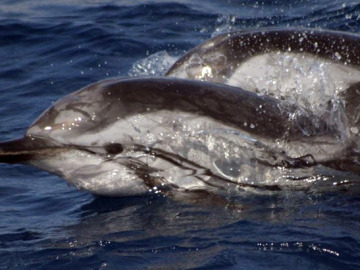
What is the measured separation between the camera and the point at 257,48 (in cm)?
880

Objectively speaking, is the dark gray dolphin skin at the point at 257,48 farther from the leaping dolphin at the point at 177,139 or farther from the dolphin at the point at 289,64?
the leaping dolphin at the point at 177,139

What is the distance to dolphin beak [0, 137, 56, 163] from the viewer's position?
23.5 feet

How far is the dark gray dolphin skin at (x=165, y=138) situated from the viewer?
729 cm

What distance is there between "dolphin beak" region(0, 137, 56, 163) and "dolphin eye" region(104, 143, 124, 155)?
430 millimetres

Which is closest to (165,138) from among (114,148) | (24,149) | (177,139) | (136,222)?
(177,139)

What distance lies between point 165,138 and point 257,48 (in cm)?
181

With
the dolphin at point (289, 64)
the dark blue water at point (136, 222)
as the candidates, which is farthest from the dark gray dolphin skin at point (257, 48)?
the dark blue water at point (136, 222)

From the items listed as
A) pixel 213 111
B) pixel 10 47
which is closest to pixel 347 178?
pixel 213 111

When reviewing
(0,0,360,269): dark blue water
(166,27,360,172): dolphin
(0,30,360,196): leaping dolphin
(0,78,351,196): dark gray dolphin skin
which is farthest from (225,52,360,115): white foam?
(0,0,360,269): dark blue water

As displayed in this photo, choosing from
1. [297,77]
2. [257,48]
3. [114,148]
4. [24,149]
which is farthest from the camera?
[257,48]

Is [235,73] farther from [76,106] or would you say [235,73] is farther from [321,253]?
[321,253]

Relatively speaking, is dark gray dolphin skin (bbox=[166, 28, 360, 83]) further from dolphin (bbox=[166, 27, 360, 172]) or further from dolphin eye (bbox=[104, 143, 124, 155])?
dolphin eye (bbox=[104, 143, 124, 155])

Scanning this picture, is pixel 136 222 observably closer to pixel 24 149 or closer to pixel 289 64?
pixel 24 149

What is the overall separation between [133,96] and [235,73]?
1.77 m
